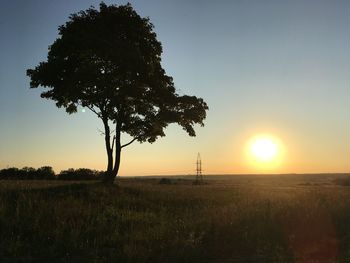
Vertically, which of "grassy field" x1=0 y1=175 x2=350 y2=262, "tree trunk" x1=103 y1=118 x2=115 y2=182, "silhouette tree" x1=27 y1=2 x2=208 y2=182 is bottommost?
"grassy field" x1=0 y1=175 x2=350 y2=262

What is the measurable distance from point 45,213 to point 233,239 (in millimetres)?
5959

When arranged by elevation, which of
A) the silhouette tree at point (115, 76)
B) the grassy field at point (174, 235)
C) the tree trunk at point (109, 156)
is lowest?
the grassy field at point (174, 235)

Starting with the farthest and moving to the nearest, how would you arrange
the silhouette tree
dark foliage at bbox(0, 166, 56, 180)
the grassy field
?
1. dark foliage at bbox(0, 166, 56, 180)
2. the silhouette tree
3. the grassy field

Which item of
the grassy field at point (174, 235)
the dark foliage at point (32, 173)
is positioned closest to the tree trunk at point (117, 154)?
the grassy field at point (174, 235)

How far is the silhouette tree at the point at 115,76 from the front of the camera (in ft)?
95.8

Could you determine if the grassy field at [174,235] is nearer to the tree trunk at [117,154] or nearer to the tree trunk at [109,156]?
the tree trunk at [109,156]

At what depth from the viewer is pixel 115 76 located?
98.2 ft

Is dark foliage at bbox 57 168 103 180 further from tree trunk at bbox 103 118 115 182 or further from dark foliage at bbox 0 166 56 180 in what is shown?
tree trunk at bbox 103 118 115 182

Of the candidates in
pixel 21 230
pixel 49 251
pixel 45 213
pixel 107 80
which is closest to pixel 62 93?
pixel 107 80

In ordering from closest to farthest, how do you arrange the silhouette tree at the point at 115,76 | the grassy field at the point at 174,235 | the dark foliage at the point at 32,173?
the grassy field at the point at 174,235
the silhouette tree at the point at 115,76
the dark foliage at the point at 32,173

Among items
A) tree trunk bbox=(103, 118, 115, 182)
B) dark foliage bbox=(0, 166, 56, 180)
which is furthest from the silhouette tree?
dark foliage bbox=(0, 166, 56, 180)

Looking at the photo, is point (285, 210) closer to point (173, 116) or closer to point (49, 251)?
point (49, 251)

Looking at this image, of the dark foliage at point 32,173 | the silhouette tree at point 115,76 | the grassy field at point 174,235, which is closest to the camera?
the grassy field at point 174,235

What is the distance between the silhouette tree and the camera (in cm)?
2920
